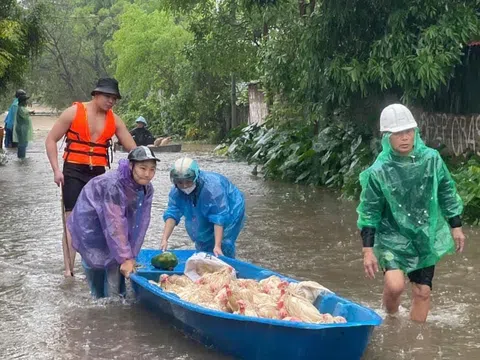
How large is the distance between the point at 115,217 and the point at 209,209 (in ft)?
3.33

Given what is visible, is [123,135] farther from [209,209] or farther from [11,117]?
[11,117]

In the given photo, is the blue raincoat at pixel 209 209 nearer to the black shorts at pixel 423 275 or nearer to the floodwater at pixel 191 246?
the floodwater at pixel 191 246

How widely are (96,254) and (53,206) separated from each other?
7052 millimetres

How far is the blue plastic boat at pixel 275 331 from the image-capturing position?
17.2 ft

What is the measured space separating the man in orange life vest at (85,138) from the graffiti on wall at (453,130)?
7490 millimetres

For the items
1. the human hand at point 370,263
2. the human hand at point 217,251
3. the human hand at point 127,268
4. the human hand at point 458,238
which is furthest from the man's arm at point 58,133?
the human hand at point 458,238

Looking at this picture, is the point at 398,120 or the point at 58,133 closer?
the point at 398,120

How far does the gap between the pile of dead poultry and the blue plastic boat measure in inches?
5.4

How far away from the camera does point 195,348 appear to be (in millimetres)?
6270

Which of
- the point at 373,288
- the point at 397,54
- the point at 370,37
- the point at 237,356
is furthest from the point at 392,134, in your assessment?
Answer: the point at 370,37

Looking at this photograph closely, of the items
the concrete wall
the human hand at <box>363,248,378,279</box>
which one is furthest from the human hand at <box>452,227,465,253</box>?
the concrete wall

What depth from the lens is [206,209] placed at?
759cm

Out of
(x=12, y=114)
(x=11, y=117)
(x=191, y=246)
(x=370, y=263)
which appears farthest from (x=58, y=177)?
(x=11, y=117)

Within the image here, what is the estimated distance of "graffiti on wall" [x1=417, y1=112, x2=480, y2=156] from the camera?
14180 millimetres
